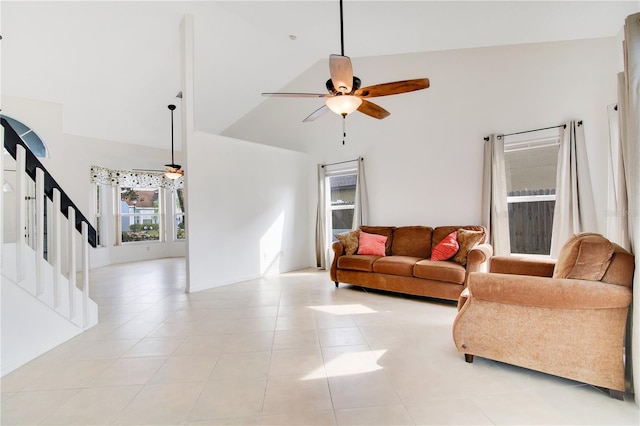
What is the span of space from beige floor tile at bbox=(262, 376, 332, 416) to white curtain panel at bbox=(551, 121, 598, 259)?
3.32 meters

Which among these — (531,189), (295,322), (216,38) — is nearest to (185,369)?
(295,322)

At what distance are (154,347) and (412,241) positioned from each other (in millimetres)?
3455

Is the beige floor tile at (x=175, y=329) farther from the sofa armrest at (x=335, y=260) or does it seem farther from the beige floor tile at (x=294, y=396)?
the sofa armrest at (x=335, y=260)

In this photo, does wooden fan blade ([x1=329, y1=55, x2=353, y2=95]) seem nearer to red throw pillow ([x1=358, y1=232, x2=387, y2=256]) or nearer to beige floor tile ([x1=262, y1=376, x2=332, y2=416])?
beige floor tile ([x1=262, y1=376, x2=332, y2=416])

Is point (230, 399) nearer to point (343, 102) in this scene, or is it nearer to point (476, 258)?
point (343, 102)

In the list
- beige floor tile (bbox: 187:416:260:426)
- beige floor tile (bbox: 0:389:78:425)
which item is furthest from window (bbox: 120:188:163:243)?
beige floor tile (bbox: 187:416:260:426)

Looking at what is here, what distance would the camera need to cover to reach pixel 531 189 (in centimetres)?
384

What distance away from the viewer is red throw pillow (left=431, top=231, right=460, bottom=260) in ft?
12.3

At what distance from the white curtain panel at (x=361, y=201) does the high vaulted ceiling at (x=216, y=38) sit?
197 cm

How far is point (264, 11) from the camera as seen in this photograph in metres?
4.05

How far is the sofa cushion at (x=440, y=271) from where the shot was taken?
3.40m

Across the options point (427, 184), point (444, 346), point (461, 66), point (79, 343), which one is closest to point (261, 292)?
point (79, 343)

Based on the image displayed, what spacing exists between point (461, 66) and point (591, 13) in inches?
57.8

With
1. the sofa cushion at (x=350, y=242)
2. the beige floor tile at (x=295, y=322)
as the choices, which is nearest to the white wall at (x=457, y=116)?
the sofa cushion at (x=350, y=242)
